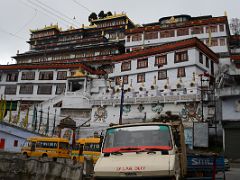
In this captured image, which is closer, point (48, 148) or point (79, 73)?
point (48, 148)

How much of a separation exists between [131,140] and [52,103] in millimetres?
40120

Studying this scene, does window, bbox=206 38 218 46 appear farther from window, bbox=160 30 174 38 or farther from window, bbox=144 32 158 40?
window, bbox=144 32 158 40

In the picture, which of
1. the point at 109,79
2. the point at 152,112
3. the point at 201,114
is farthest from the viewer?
the point at 109,79

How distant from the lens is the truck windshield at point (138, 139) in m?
7.19

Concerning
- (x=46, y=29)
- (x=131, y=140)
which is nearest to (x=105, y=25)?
(x=46, y=29)

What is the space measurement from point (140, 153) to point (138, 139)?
1.75 feet

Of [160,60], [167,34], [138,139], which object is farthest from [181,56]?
[138,139]

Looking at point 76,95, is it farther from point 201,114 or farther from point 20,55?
point 20,55

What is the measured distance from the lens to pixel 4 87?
2280 inches

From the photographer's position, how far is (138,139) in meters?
7.46

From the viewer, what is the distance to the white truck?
6.21 meters

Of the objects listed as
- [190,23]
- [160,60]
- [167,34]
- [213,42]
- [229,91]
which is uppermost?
[190,23]

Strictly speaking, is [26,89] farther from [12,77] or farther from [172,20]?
[172,20]

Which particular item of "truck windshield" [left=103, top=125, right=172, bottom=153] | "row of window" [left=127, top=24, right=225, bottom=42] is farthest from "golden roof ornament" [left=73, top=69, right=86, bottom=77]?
"truck windshield" [left=103, top=125, right=172, bottom=153]
